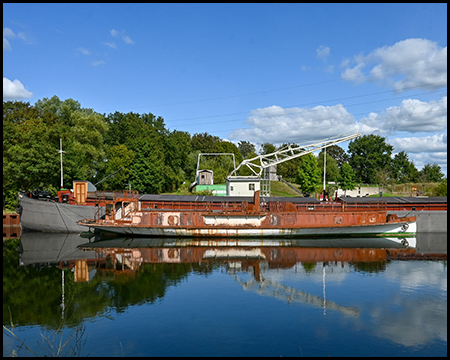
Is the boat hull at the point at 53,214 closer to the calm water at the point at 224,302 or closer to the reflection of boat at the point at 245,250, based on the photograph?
the reflection of boat at the point at 245,250

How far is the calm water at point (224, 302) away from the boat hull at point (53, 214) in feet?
24.1

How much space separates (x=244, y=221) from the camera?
3456cm

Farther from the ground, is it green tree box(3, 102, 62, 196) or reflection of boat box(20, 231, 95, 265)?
green tree box(3, 102, 62, 196)

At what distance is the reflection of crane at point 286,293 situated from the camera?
55.2 feet

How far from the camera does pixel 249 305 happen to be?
17.2m

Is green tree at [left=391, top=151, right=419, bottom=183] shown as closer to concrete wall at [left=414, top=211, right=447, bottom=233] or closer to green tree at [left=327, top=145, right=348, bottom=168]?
green tree at [left=327, top=145, right=348, bottom=168]

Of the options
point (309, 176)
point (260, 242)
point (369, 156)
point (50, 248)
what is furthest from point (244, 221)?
point (369, 156)

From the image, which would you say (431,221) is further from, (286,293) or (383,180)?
(383,180)

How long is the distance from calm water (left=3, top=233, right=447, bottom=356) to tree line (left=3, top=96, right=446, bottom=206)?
20.0 metres

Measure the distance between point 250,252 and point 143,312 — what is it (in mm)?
14446

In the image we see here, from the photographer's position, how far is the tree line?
46.1 meters

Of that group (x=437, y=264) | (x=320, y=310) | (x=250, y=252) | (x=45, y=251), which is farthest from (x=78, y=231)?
(x=437, y=264)

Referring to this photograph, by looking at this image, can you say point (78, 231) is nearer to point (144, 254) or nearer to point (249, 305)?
point (144, 254)

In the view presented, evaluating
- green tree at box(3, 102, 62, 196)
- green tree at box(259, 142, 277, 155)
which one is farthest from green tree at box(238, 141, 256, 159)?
green tree at box(3, 102, 62, 196)
